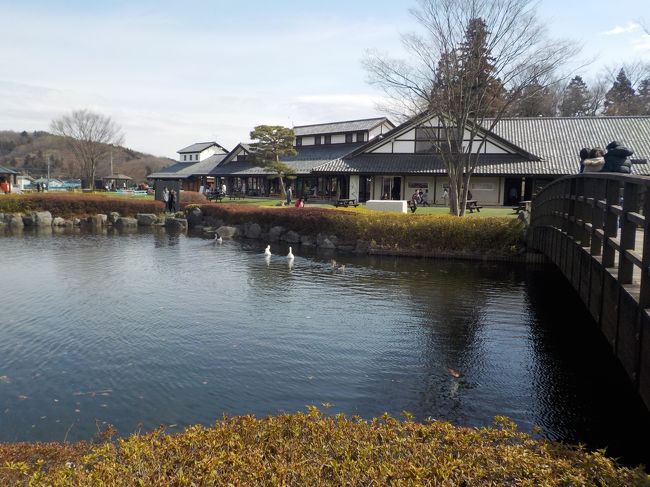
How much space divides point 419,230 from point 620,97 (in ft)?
162

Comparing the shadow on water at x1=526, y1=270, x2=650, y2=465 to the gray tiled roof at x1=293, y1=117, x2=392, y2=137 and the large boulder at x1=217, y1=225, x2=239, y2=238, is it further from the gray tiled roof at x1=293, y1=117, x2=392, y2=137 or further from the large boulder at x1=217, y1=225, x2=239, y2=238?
the gray tiled roof at x1=293, y1=117, x2=392, y2=137

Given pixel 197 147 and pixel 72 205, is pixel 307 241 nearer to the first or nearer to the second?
pixel 72 205

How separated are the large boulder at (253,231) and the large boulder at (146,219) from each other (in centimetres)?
902

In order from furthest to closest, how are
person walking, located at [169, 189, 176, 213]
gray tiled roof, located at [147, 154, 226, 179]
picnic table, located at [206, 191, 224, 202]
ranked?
gray tiled roof, located at [147, 154, 226, 179]
picnic table, located at [206, 191, 224, 202]
person walking, located at [169, 189, 176, 213]

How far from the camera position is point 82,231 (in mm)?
32719

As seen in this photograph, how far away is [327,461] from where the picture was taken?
4.36 metres

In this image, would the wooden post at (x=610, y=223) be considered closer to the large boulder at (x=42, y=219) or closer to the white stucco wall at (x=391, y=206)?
the white stucco wall at (x=391, y=206)

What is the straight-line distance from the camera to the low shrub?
37375 mm

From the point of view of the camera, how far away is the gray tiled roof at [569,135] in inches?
1430

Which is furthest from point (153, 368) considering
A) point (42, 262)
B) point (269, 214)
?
point (269, 214)

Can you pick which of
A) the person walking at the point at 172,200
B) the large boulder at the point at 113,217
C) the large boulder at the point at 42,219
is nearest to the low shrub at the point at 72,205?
the person walking at the point at 172,200

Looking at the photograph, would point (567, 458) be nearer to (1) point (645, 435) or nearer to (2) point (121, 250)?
(1) point (645, 435)

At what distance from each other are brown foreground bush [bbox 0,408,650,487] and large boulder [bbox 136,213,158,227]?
32692 millimetres

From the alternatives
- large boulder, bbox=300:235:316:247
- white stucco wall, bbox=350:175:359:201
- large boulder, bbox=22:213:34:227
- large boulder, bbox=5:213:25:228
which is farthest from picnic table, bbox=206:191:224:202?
large boulder, bbox=300:235:316:247
